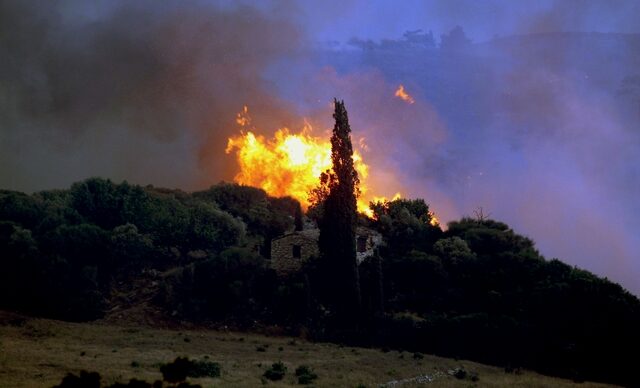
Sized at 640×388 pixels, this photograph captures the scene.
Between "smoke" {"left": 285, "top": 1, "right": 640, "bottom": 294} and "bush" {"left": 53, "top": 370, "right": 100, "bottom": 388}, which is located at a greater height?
"smoke" {"left": 285, "top": 1, "right": 640, "bottom": 294}

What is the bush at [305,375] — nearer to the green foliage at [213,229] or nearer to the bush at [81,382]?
the bush at [81,382]

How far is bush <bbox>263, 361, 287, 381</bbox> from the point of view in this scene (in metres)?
30.1

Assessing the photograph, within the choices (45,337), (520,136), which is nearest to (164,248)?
(45,337)

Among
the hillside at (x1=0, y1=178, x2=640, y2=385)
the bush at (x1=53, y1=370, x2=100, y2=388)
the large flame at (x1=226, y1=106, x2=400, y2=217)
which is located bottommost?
the bush at (x1=53, y1=370, x2=100, y2=388)

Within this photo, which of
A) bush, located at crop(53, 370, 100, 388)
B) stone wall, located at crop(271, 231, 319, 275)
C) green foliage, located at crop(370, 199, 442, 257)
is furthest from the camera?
green foliage, located at crop(370, 199, 442, 257)

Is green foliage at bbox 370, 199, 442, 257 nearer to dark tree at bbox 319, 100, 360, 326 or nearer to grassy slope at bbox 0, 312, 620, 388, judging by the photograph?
dark tree at bbox 319, 100, 360, 326

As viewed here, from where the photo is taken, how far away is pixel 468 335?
42344mm

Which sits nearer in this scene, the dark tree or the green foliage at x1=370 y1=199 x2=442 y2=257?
the dark tree

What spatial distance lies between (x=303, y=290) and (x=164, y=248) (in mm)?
17981

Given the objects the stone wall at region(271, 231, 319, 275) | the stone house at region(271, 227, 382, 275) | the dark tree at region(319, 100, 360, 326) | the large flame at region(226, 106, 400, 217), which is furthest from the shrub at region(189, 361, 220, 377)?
the large flame at region(226, 106, 400, 217)

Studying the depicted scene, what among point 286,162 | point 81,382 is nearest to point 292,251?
point 286,162

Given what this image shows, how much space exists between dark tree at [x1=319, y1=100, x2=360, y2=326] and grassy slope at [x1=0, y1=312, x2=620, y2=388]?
6.37 metres

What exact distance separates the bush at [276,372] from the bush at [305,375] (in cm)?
81

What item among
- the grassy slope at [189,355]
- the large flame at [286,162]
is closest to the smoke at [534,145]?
the large flame at [286,162]
